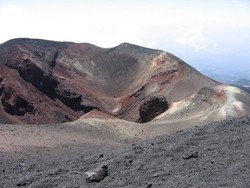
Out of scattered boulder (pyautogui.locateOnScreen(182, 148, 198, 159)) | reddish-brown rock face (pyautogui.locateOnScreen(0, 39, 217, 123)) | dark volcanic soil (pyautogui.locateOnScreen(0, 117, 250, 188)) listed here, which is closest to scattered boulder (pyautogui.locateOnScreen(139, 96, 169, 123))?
reddish-brown rock face (pyautogui.locateOnScreen(0, 39, 217, 123))

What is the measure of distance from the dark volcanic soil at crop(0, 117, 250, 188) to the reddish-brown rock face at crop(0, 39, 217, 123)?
27928 mm

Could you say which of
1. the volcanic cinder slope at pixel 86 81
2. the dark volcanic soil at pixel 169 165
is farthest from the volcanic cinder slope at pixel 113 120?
the volcanic cinder slope at pixel 86 81

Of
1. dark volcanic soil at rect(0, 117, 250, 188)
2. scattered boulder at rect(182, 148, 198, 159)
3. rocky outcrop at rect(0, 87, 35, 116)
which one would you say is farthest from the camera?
rocky outcrop at rect(0, 87, 35, 116)

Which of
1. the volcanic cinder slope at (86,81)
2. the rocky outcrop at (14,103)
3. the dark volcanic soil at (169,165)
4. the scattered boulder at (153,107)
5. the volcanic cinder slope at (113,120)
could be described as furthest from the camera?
the volcanic cinder slope at (86,81)

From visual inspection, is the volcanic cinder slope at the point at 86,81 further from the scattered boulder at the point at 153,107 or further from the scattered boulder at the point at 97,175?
the scattered boulder at the point at 97,175

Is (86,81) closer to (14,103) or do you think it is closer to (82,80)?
(82,80)

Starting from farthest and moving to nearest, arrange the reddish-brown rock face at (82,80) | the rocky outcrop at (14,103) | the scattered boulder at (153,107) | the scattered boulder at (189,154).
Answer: the reddish-brown rock face at (82,80) < the rocky outcrop at (14,103) < the scattered boulder at (153,107) < the scattered boulder at (189,154)

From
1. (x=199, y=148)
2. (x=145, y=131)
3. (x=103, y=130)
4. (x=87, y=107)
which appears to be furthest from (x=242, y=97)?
(x=199, y=148)

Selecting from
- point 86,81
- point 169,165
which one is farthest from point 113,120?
point 86,81

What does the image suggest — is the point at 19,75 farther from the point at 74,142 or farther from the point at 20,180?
the point at 20,180

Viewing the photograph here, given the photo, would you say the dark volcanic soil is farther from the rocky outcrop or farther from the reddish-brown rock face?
the rocky outcrop

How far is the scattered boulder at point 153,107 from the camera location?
148ft

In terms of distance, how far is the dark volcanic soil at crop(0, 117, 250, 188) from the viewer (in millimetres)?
12945

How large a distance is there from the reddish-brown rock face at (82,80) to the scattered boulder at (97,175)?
3098 centimetres
